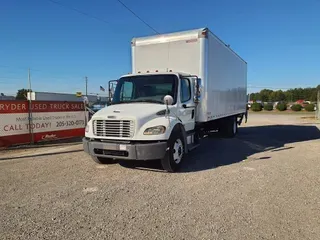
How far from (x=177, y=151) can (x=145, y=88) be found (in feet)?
6.76

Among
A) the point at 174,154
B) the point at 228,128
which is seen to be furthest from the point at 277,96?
the point at 174,154

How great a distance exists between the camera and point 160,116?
6742mm

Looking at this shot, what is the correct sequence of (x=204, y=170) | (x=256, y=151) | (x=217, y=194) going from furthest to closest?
(x=256, y=151) → (x=204, y=170) → (x=217, y=194)

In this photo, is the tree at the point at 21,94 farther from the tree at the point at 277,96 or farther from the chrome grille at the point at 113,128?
the tree at the point at 277,96

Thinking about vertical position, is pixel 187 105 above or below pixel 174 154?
above

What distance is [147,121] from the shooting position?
255 inches

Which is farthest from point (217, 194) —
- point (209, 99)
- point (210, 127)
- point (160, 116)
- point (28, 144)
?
point (28, 144)

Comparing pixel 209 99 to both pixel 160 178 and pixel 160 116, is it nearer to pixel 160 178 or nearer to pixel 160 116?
pixel 160 116

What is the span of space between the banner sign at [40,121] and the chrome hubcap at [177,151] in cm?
743

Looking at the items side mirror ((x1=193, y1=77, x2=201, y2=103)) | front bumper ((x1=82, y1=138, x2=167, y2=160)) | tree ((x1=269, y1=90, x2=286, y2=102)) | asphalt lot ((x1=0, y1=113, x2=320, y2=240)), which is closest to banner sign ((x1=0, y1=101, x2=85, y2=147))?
asphalt lot ((x1=0, y1=113, x2=320, y2=240))

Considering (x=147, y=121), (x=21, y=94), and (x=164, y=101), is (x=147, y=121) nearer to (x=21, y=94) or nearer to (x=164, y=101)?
(x=164, y=101)

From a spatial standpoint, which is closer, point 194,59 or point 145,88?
point 145,88

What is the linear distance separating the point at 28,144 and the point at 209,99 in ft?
25.1

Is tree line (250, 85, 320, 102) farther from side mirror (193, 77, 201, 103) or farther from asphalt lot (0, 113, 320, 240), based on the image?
asphalt lot (0, 113, 320, 240)
